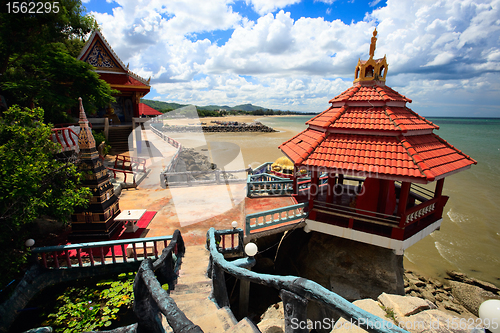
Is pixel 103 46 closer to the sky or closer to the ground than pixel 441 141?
closer to the sky

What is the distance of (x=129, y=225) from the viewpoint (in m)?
8.93

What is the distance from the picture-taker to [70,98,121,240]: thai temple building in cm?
758

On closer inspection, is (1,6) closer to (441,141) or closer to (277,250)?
(277,250)

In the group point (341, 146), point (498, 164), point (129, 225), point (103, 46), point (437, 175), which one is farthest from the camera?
point (498, 164)

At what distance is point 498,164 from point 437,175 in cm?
4726

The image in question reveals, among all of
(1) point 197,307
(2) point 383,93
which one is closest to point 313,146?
(2) point 383,93

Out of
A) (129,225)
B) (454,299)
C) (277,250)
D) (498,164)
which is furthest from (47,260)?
(498,164)

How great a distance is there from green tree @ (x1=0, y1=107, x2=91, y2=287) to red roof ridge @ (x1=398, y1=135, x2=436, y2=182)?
33.2 ft

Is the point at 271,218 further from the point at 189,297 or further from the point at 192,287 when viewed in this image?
the point at 189,297

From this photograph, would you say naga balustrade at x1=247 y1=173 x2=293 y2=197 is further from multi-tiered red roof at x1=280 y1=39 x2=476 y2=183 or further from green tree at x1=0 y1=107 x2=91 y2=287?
green tree at x1=0 y1=107 x2=91 y2=287

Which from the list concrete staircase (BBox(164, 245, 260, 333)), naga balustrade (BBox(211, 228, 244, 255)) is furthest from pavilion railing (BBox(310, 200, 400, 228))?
concrete staircase (BBox(164, 245, 260, 333))

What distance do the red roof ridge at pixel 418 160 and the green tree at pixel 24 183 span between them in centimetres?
1010

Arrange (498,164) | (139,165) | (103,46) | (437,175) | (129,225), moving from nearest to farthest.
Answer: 1. (437,175)
2. (129,225)
3. (139,165)
4. (103,46)
5. (498,164)

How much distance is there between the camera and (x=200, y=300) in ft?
16.0
